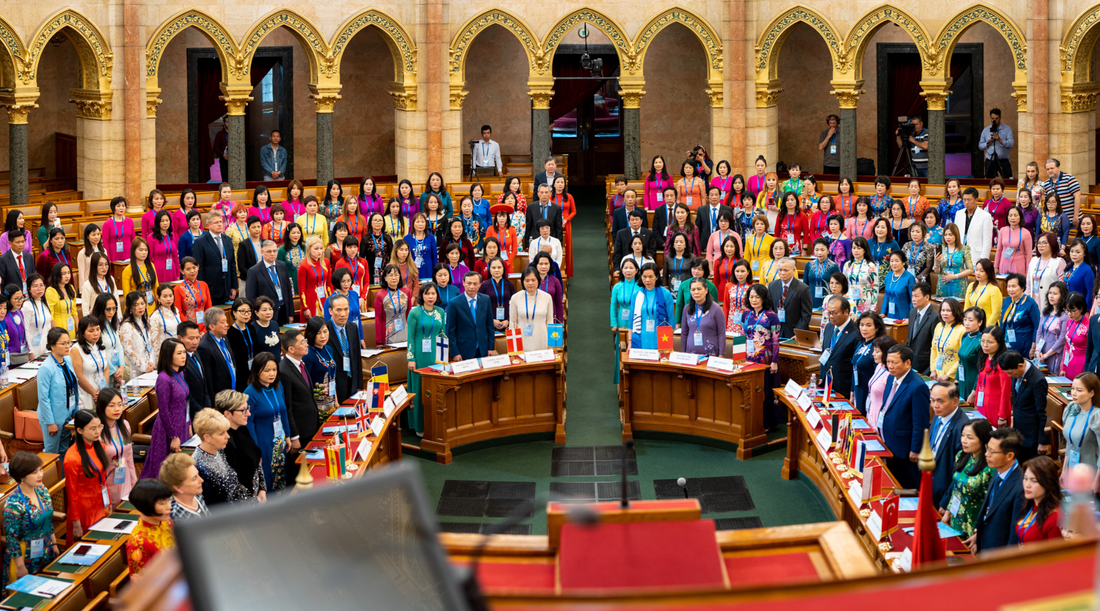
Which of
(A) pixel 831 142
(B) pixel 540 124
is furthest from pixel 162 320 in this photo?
(A) pixel 831 142

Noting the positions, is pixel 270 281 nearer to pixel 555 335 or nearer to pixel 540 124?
pixel 555 335

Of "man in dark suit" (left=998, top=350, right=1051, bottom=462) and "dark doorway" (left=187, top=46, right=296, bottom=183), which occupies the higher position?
"dark doorway" (left=187, top=46, right=296, bottom=183)

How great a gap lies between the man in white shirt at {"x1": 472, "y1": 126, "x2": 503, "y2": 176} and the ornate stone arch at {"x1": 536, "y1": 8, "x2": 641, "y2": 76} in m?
1.38

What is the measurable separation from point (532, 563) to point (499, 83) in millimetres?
19417

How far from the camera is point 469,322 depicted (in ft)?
35.7

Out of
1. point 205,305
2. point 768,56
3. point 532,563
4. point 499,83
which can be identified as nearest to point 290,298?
point 205,305

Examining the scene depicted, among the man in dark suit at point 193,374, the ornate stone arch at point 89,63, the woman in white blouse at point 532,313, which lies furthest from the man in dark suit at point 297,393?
the ornate stone arch at point 89,63

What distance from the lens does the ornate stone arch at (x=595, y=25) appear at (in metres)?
19.0

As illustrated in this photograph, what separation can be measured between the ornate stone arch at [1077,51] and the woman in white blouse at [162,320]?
12966mm

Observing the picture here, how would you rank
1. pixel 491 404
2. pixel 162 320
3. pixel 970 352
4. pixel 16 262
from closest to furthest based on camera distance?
pixel 970 352, pixel 162 320, pixel 491 404, pixel 16 262

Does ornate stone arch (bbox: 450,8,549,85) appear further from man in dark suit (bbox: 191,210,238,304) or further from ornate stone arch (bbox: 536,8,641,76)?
man in dark suit (bbox: 191,210,238,304)

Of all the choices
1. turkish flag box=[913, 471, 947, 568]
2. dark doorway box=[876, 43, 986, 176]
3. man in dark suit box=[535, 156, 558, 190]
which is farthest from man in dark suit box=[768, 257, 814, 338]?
dark doorway box=[876, 43, 986, 176]

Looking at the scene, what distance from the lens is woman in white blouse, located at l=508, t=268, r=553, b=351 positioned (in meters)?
11.1

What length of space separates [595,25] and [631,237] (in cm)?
653
